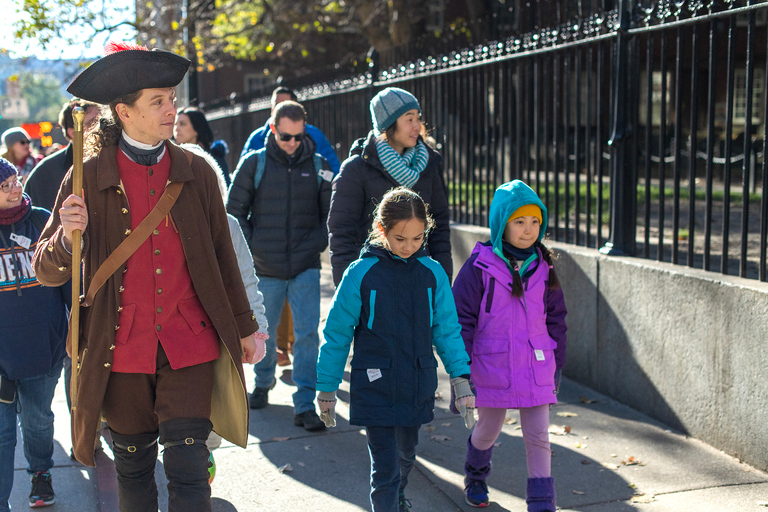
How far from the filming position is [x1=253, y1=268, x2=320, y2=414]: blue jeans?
525 centimetres

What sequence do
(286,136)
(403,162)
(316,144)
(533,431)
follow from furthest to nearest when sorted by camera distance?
(316,144)
(286,136)
(403,162)
(533,431)

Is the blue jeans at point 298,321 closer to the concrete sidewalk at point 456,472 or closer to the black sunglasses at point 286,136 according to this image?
the concrete sidewalk at point 456,472

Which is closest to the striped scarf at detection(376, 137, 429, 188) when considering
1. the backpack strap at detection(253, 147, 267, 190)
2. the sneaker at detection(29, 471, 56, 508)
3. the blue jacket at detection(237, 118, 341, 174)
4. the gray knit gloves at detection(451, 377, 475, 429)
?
the backpack strap at detection(253, 147, 267, 190)

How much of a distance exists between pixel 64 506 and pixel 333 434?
161 centimetres

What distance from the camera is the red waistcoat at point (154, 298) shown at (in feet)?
9.16

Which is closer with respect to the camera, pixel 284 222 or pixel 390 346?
pixel 390 346

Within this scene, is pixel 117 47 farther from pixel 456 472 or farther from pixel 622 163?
pixel 622 163

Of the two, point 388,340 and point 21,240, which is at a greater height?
point 21,240

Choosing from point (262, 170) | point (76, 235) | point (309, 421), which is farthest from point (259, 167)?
point (76, 235)

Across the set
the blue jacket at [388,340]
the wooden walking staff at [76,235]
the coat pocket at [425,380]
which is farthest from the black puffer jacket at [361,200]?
the wooden walking staff at [76,235]

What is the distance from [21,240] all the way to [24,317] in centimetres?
36

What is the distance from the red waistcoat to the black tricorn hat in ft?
0.76

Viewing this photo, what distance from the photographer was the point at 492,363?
12.2ft

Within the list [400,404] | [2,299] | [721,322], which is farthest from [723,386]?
[2,299]
